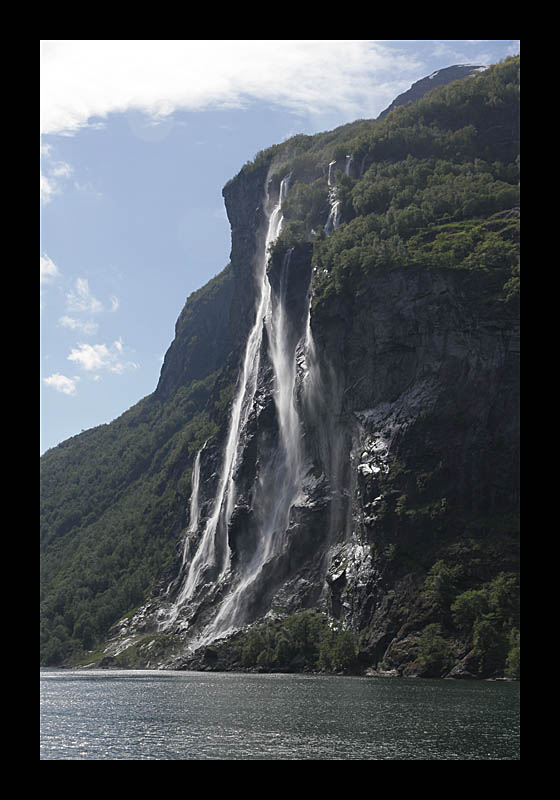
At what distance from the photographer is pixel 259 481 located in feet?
355

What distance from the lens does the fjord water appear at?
33.8 metres

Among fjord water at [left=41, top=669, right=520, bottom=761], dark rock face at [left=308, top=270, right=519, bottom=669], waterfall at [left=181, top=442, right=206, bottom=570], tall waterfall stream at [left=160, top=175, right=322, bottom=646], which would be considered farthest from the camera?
waterfall at [left=181, top=442, right=206, bottom=570]

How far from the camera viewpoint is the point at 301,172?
14225cm

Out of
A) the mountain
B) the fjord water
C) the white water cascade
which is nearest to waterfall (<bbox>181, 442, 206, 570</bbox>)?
the white water cascade

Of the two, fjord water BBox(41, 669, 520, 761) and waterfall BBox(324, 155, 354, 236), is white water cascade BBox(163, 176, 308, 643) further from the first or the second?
fjord water BBox(41, 669, 520, 761)

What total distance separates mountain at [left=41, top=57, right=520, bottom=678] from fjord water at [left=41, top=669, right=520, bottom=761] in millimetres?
12757

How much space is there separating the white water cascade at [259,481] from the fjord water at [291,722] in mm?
33521

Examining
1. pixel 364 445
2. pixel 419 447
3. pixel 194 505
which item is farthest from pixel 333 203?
pixel 419 447

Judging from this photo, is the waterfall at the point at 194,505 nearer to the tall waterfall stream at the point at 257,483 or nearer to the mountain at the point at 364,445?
the tall waterfall stream at the point at 257,483

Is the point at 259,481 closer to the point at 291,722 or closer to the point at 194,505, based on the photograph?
the point at 194,505
